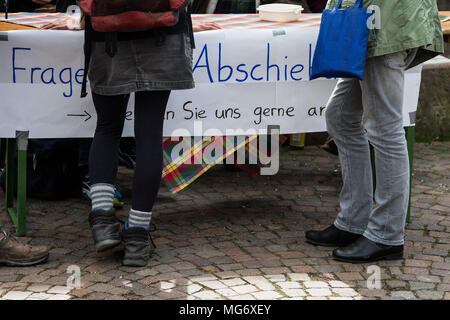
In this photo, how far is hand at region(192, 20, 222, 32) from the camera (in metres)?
4.22

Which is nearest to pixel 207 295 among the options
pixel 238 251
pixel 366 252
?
pixel 238 251

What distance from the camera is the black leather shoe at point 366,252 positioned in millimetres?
3859

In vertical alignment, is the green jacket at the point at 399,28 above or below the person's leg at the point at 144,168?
above

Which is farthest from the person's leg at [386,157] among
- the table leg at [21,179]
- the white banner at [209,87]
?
the table leg at [21,179]

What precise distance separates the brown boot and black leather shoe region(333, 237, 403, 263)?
1416 mm

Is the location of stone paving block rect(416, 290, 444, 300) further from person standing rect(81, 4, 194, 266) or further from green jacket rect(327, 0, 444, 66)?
person standing rect(81, 4, 194, 266)

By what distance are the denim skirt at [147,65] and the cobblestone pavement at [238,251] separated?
2.78ft

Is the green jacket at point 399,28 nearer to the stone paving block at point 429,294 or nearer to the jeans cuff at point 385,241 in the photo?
the jeans cuff at point 385,241

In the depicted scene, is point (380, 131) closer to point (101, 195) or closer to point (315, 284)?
point (315, 284)

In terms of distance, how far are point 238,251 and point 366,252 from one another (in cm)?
63

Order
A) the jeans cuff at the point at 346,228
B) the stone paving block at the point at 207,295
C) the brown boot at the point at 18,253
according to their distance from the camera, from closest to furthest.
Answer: the stone paving block at the point at 207,295 < the brown boot at the point at 18,253 < the jeans cuff at the point at 346,228

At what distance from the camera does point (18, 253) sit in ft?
12.4

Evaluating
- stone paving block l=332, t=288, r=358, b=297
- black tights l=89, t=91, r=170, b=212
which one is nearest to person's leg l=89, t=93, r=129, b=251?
black tights l=89, t=91, r=170, b=212
